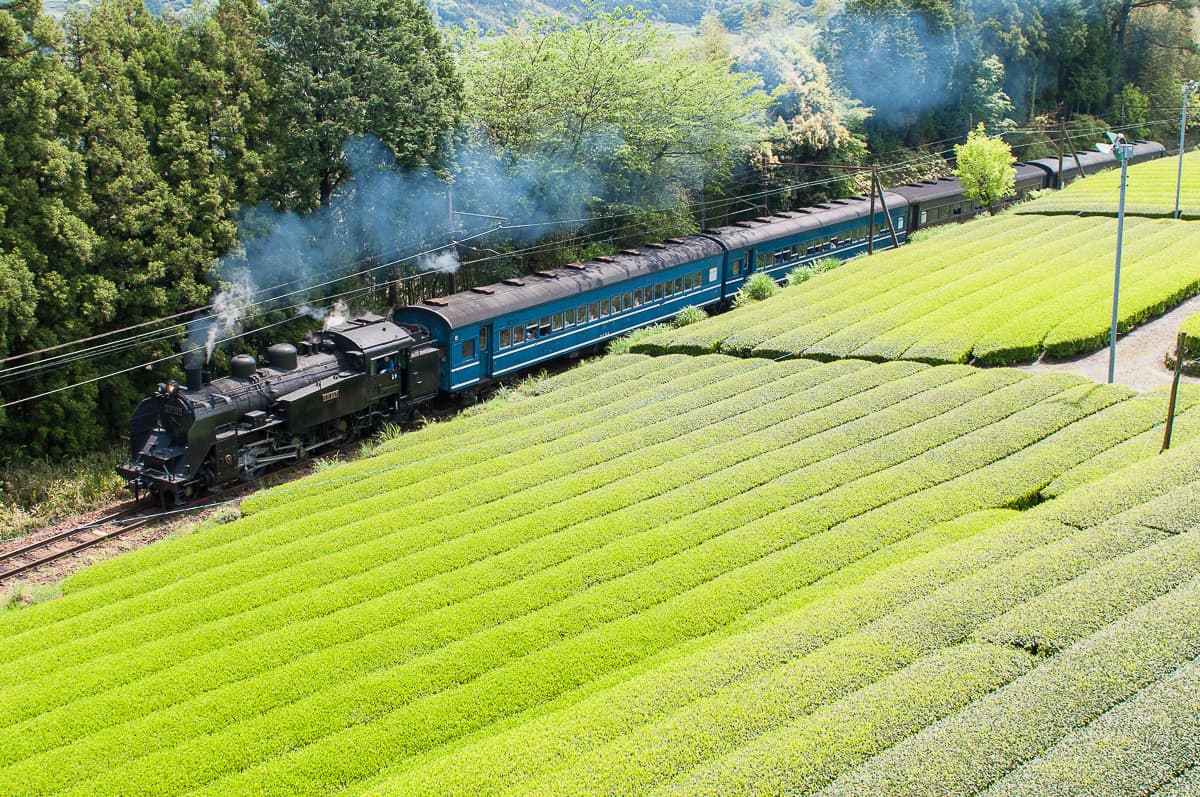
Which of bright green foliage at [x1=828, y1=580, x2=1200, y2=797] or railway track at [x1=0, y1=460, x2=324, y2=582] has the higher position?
bright green foliage at [x1=828, y1=580, x2=1200, y2=797]

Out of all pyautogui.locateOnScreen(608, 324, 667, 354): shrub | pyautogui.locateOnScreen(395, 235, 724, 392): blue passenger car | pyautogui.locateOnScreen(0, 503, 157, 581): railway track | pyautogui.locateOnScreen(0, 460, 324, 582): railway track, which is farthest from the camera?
pyautogui.locateOnScreen(608, 324, 667, 354): shrub

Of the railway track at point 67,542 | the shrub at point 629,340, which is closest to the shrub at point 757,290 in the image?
the shrub at point 629,340

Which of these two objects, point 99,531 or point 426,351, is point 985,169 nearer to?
point 426,351

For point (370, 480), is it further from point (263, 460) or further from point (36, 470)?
point (36, 470)

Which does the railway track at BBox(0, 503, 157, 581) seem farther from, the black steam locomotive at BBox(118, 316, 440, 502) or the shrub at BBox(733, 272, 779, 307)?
the shrub at BBox(733, 272, 779, 307)

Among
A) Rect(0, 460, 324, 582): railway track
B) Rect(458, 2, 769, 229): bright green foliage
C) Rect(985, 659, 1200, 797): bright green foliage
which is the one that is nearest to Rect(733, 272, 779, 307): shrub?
Rect(458, 2, 769, 229): bright green foliage

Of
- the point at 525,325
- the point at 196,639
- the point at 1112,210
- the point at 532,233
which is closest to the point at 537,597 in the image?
the point at 196,639
